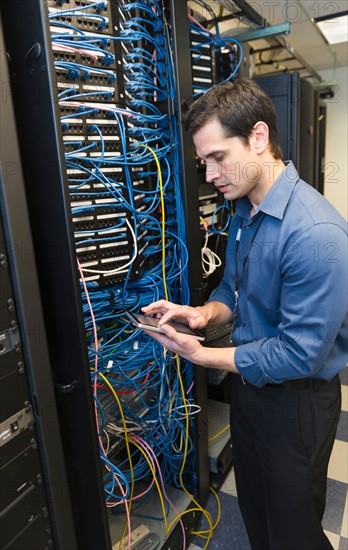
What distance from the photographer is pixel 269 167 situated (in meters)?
0.97

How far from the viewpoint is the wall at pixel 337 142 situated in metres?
4.36

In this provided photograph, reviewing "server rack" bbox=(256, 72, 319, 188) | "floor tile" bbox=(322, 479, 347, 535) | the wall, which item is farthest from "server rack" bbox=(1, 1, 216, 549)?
the wall

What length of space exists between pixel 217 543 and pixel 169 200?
4.36ft

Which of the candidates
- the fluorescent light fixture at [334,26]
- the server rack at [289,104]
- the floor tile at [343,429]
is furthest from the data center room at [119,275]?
the fluorescent light fixture at [334,26]

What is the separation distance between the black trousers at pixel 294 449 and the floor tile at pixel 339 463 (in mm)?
813

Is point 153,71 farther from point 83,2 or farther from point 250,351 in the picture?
point 250,351

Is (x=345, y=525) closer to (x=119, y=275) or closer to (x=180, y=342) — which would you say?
(x=180, y=342)

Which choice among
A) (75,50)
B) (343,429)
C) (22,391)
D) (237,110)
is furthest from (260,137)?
(343,429)

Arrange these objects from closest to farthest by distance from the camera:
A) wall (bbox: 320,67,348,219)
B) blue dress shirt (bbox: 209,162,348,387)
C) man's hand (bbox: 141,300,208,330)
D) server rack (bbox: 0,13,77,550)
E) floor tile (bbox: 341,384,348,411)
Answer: server rack (bbox: 0,13,77,550)
blue dress shirt (bbox: 209,162,348,387)
man's hand (bbox: 141,300,208,330)
floor tile (bbox: 341,384,348,411)
wall (bbox: 320,67,348,219)

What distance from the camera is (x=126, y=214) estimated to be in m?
1.15

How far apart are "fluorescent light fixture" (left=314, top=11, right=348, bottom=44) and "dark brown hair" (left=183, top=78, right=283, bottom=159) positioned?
75.9 inches

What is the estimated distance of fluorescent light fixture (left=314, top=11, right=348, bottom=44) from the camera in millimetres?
2405

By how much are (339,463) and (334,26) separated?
2.93 m

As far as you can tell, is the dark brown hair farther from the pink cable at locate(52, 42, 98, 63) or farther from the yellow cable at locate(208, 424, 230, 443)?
the yellow cable at locate(208, 424, 230, 443)
